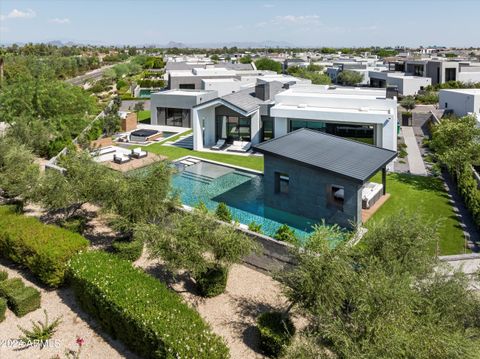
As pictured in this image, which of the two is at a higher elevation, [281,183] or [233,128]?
[233,128]

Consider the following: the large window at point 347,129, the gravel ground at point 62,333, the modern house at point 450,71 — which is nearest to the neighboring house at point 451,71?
the modern house at point 450,71

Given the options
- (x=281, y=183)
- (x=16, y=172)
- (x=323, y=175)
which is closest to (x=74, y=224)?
(x=16, y=172)

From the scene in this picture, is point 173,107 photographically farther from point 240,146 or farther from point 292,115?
point 292,115

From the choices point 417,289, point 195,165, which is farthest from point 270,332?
point 195,165

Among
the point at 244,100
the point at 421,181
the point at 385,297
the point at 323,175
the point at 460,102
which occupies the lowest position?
the point at 421,181

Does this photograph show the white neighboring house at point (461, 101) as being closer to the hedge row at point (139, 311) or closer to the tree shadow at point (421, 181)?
the tree shadow at point (421, 181)

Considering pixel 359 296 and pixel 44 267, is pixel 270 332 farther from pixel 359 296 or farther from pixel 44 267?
pixel 44 267

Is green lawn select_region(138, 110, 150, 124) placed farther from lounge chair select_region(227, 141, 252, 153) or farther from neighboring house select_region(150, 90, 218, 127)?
lounge chair select_region(227, 141, 252, 153)
